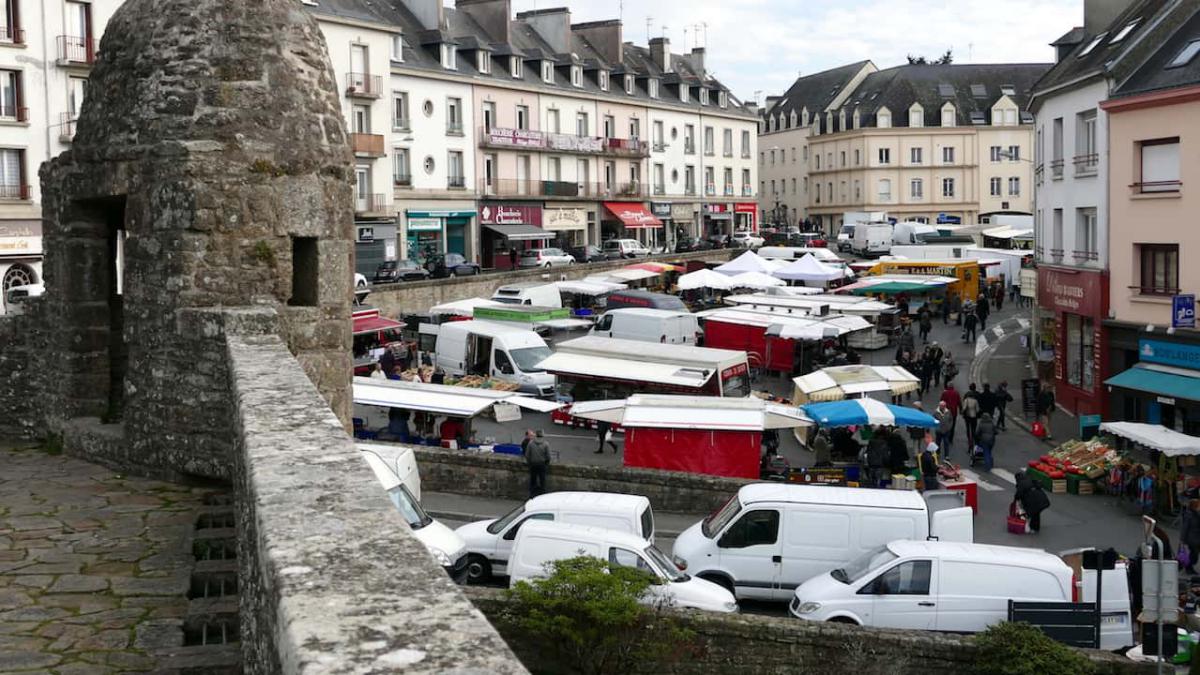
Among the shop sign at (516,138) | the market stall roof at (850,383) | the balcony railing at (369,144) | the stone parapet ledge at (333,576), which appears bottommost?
the market stall roof at (850,383)

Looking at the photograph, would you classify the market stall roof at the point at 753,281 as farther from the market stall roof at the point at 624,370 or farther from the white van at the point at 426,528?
the white van at the point at 426,528

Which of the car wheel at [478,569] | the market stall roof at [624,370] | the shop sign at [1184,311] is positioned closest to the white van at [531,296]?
Answer: the market stall roof at [624,370]

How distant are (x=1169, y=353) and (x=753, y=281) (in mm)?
20774

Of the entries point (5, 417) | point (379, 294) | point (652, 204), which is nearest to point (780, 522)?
point (5, 417)

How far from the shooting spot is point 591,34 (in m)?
70.1

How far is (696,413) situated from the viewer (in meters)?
21.6

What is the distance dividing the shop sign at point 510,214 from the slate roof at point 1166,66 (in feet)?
122

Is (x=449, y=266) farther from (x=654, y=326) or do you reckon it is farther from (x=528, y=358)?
(x=528, y=358)

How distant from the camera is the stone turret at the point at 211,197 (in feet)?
31.1

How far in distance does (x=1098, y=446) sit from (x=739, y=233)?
52106mm

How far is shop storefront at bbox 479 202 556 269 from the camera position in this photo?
197ft

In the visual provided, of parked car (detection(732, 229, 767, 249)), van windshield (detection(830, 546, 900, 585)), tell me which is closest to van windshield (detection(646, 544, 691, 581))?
van windshield (detection(830, 546, 900, 585))

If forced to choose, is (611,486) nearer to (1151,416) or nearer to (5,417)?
(5,417)

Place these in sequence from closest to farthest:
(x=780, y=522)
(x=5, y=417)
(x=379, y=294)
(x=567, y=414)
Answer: (x=5, y=417), (x=780, y=522), (x=567, y=414), (x=379, y=294)
